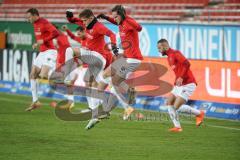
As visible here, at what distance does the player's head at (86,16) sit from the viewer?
15969 mm

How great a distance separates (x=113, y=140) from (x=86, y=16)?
11.6 ft

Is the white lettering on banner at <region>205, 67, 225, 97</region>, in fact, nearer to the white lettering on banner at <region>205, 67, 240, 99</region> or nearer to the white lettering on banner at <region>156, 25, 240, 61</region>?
the white lettering on banner at <region>205, 67, 240, 99</region>

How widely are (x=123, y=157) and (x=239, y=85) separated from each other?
6921 millimetres

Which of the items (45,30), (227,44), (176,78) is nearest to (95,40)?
(176,78)

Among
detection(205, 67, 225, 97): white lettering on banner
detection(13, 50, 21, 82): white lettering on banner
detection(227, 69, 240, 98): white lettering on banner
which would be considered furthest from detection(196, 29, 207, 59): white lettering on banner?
detection(13, 50, 21, 82): white lettering on banner

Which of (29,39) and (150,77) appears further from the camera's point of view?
(29,39)

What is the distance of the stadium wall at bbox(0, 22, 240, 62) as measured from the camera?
20703 millimetres

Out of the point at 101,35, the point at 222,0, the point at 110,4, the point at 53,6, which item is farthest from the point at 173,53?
the point at 53,6

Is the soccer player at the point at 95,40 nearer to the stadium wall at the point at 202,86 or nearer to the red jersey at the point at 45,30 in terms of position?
the red jersey at the point at 45,30

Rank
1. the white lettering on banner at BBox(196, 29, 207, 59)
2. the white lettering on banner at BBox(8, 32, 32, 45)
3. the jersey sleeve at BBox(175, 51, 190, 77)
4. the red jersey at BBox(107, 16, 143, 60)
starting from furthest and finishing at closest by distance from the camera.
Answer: the white lettering on banner at BBox(8, 32, 32, 45) → the white lettering on banner at BBox(196, 29, 207, 59) → the red jersey at BBox(107, 16, 143, 60) → the jersey sleeve at BBox(175, 51, 190, 77)

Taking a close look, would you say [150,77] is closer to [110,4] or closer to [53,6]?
[110,4]

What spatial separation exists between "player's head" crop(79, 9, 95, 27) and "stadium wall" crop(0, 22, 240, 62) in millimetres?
5842

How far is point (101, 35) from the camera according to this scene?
1670 centimetres

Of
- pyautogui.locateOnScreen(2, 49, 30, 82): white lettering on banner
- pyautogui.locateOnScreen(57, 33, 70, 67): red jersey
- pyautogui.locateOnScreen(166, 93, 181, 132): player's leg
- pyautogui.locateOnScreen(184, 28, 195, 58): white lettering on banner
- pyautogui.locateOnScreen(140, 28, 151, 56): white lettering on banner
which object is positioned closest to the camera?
pyautogui.locateOnScreen(166, 93, 181, 132): player's leg
